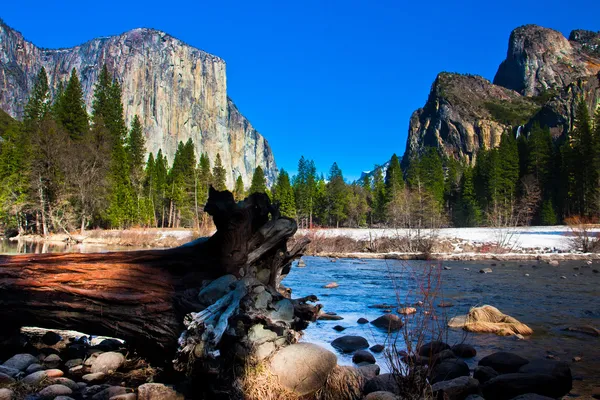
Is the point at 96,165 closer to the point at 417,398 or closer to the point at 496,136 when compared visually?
the point at 417,398

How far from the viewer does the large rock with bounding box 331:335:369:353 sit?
21.5 feet

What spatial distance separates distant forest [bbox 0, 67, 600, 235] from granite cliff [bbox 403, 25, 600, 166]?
73414 mm

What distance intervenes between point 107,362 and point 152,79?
6826 inches

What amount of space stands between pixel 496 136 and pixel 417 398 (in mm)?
160429

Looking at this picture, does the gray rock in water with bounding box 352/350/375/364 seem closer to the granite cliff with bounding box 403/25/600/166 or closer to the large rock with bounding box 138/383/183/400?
the large rock with bounding box 138/383/183/400

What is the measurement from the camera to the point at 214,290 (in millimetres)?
4547

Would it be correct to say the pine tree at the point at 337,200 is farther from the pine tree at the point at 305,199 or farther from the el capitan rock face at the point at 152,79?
the el capitan rock face at the point at 152,79

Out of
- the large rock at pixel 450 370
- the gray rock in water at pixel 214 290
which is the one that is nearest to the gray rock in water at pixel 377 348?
the large rock at pixel 450 370

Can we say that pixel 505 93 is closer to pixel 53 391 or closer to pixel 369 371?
pixel 369 371

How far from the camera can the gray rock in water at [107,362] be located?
16.7 ft

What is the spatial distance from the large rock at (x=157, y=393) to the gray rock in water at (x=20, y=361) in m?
1.96

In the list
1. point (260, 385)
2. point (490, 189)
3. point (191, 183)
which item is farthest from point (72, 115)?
point (490, 189)

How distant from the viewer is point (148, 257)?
5.11 meters

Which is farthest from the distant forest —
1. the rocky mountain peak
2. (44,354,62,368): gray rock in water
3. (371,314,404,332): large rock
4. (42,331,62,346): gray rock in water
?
the rocky mountain peak
